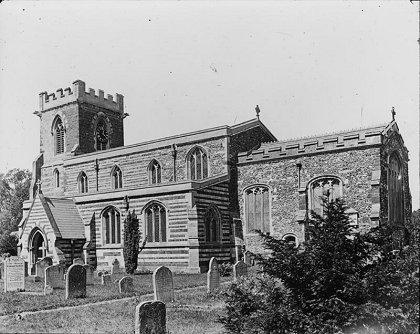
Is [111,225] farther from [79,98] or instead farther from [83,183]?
[79,98]

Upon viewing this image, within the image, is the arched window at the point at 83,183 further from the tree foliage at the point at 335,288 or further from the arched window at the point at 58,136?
the tree foliage at the point at 335,288

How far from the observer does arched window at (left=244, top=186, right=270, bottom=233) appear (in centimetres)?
2909

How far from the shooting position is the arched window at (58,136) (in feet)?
135

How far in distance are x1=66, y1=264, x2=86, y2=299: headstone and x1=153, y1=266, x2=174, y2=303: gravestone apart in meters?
3.00

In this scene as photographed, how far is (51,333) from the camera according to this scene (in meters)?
9.76

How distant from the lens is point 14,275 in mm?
18703

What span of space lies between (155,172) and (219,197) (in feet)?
21.9

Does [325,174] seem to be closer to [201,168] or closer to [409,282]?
[201,168]

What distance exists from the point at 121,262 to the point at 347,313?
21.9 m

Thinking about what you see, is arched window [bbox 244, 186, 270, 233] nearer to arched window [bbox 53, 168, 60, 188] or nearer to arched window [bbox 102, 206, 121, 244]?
arched window [bbox 102, 206, 121, 244]

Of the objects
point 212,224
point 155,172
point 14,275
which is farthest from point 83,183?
point 14,275

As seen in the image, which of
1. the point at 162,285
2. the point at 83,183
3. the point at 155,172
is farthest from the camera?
the point at 83,183

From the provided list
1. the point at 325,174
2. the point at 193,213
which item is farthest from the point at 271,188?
the point at 193,213

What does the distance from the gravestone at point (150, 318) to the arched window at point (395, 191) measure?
2027 centimetres
